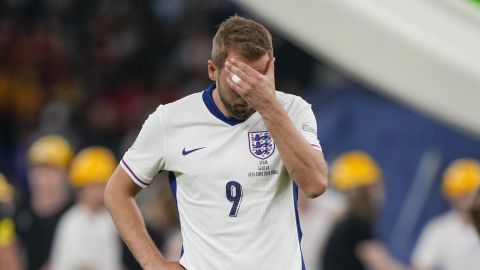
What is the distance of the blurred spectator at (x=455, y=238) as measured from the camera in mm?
12008

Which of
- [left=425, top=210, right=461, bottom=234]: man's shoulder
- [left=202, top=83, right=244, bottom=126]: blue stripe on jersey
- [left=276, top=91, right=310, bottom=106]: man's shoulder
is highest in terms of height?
[left=276, top=91, right=310, bottom=106]: man's shoulder

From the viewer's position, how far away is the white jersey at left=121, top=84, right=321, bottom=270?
20.5 feet

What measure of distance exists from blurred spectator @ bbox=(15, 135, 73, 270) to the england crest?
6.61 metres

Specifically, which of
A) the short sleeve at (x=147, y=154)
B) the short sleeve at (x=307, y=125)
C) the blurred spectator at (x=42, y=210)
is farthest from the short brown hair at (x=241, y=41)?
the blurred spectator at (x=42, y=210)

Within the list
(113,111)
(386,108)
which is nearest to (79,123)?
(113,111)

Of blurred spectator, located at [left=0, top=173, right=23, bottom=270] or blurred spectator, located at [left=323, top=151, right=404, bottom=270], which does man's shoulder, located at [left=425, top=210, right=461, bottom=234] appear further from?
blurred spectator, located at [left=0, top=173, right=23, bottom=270]

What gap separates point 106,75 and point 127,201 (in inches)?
590

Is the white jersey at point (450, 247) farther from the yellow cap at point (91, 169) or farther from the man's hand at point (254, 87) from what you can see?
the man's hand at point (254, 87)

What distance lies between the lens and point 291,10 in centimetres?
959

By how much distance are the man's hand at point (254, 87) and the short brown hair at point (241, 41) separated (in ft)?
0.30

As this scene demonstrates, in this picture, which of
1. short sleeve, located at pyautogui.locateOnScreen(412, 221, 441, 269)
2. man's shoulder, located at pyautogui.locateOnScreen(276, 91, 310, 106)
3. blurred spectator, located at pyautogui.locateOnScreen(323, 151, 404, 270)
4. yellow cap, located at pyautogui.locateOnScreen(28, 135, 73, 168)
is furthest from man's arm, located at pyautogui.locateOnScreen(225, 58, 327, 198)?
yellow cap, located at pyautogui.locateOnScreen(28, 135, 73, 168)

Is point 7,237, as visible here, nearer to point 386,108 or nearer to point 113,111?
point 386,108

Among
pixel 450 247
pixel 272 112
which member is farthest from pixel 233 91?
pixel 450 247

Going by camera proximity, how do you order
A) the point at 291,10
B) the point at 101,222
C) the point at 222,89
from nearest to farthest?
the point at 222,89 < the point at 291,10 < the point at 101,222
